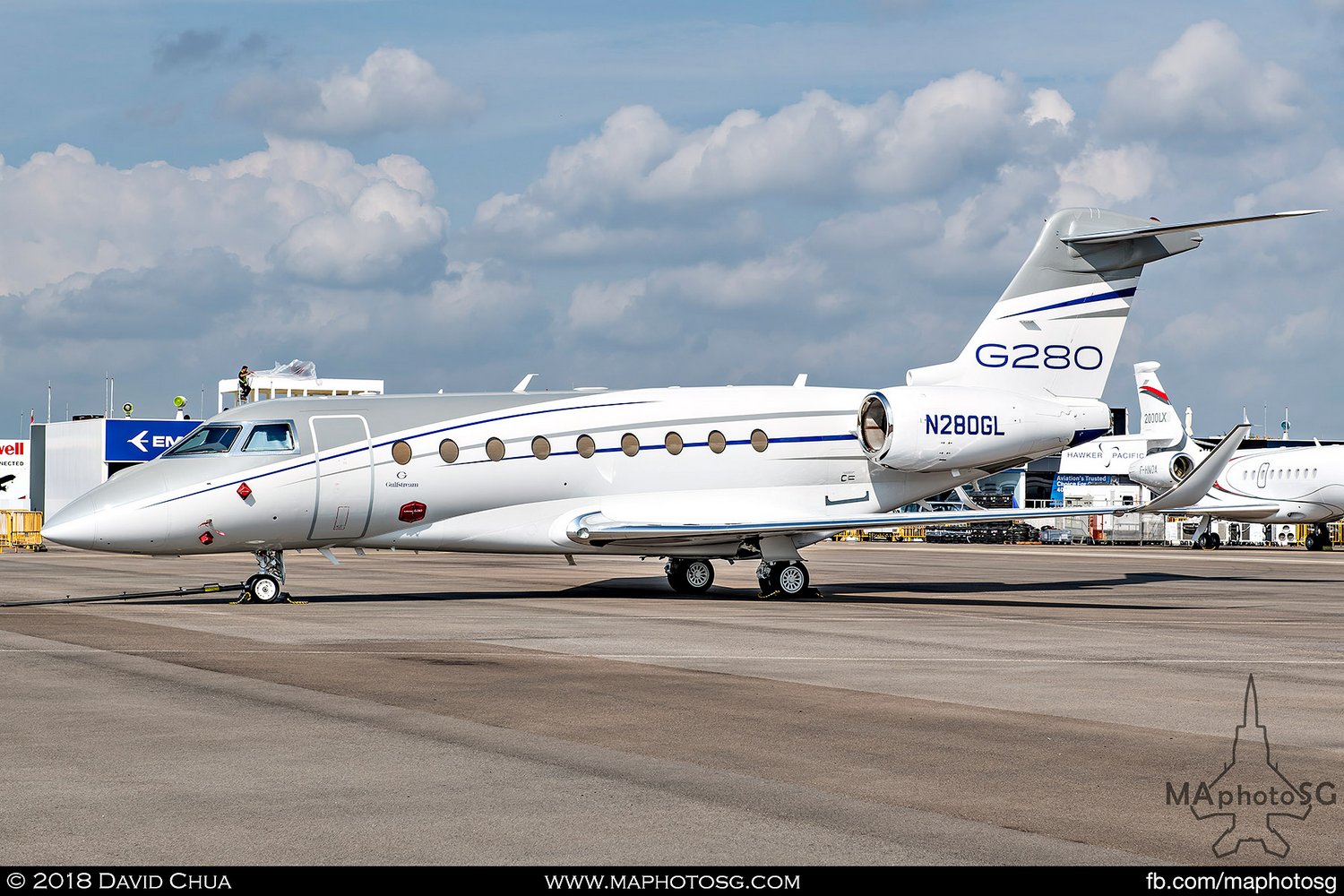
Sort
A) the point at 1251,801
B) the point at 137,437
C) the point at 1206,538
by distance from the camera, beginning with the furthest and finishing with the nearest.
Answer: the point at 137,437 < the point at 1206,538 < the point at 1251,801

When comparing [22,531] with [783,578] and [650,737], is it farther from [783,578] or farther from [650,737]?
[650,737]

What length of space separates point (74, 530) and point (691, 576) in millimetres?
11949

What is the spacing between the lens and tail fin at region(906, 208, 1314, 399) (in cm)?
2722

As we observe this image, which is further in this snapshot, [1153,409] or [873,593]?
[1153,409]

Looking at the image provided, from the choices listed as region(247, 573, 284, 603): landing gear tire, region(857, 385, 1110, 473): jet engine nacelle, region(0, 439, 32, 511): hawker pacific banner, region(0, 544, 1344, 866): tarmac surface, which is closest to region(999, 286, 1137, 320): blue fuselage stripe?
region(857, 385, 1110, 473): jet engine nacelle

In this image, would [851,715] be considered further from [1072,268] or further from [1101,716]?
A: [1072,268]

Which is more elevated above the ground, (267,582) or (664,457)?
(664,457)

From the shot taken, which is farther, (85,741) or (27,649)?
(27,649)

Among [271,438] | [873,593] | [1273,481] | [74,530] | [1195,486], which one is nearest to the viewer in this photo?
[74,530]

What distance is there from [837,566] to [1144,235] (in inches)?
704

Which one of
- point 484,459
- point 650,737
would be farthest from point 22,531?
point 650,737

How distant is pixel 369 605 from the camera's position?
22.5 meters

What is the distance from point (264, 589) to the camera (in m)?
22.9

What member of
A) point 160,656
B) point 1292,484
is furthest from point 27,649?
point 1292,484
